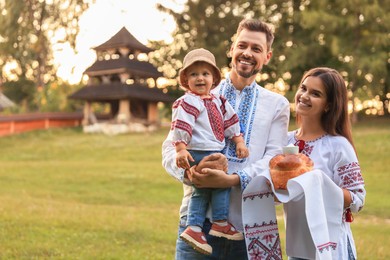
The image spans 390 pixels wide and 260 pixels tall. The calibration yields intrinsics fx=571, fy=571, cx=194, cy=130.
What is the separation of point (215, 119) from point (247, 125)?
0.75ft

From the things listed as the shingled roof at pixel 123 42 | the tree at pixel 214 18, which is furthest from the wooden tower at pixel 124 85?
the tree at pixel 214 18

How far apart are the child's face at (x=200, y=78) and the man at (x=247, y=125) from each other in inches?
7.5

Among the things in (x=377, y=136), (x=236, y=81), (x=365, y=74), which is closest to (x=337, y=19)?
(x=365, y=74)

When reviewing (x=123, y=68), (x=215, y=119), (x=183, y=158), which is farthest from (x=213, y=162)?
(x=123, y=68)

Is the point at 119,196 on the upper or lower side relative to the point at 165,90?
Result: lower

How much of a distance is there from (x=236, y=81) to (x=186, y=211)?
2.73 ft

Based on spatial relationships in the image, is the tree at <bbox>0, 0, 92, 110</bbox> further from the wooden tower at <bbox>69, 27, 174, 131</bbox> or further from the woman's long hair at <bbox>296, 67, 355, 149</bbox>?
the woman's long hair at <bbox>296, 67, 355, 149</bbox>

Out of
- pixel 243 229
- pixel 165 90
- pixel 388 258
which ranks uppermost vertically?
pixel 165 90

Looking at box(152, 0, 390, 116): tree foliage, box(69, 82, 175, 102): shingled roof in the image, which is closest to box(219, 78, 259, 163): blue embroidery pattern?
box(152, 0, 390, 116): tree foliage

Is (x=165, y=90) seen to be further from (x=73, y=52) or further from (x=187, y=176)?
(x=187, y=176)

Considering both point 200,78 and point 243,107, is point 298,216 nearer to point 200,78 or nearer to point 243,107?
point 243,107

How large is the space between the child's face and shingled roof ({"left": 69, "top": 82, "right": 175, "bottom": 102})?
28112 mm

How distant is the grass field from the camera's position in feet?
25.6

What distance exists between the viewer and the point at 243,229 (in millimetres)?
3223
